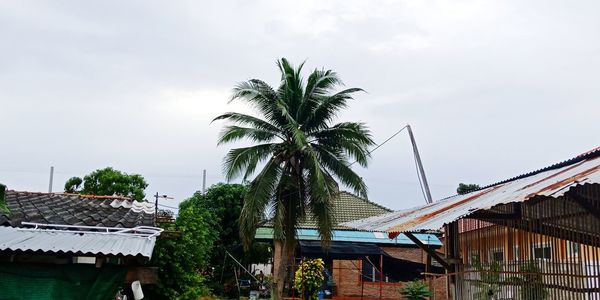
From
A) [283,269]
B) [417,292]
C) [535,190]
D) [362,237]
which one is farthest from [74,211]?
[362,237]

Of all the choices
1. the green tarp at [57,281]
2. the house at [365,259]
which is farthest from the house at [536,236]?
the house at [365,259]

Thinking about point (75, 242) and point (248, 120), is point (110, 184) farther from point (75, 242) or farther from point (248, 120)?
point (75, 242)

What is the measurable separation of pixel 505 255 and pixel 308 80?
38.8ft

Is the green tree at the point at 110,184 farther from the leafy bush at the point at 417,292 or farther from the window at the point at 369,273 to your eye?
the leafy bush at the point at 417,292

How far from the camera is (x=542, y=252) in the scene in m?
8.46

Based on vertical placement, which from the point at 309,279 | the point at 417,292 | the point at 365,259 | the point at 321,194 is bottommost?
the point at 417,292

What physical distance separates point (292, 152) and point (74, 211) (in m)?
11.0

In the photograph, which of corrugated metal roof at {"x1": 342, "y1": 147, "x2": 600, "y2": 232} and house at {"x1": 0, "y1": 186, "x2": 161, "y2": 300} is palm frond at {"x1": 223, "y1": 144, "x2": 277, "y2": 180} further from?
house at {"x1": 0, "y1": 186, "x2": 161, "y2": 300}

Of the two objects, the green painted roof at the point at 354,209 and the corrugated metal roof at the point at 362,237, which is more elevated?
the green painted roof at the point at 354,209

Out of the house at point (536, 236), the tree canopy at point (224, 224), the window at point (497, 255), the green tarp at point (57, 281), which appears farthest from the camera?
the tree canopy at point (224, 224)

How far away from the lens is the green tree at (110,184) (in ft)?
96.8

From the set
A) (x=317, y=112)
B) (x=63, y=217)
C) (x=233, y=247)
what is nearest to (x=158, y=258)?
(x=63, y=217)

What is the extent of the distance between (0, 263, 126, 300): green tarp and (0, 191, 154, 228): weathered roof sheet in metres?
1.01

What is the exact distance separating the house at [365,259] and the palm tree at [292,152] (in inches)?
104
